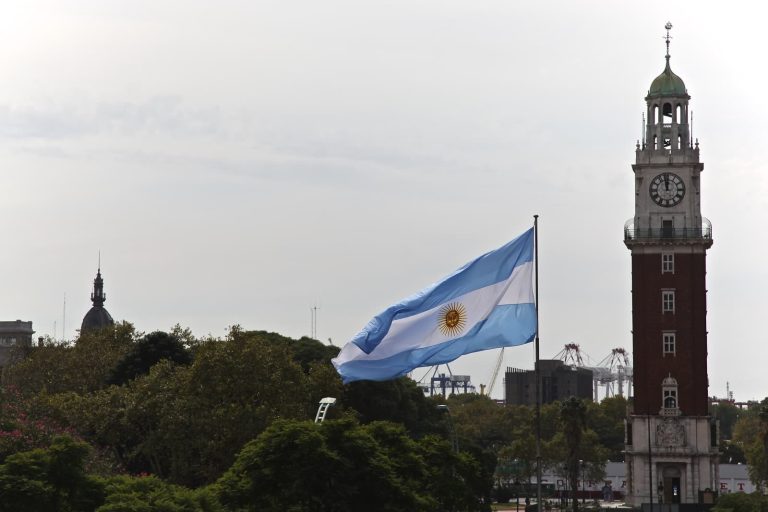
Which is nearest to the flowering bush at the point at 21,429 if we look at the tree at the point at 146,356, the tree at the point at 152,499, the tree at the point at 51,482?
the tree at the point at 51,482

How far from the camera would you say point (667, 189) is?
141625 millimetres

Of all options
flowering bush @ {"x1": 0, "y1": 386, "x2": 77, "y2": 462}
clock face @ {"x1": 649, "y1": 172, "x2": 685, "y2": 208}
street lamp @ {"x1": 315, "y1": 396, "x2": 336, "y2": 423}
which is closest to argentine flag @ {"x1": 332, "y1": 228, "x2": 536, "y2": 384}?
street lamp @ {"x1": 315, "y1": 396, "x2": 336, "y2": 423}

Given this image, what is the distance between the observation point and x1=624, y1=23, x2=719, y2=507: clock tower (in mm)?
139250

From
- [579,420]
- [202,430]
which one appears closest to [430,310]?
[202,430]

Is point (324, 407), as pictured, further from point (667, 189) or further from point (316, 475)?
point (667, 189)

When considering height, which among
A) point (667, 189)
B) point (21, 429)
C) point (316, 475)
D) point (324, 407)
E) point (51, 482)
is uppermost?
point (667, 189)

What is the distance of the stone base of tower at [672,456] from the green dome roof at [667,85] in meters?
24.5

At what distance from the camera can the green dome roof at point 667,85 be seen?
143500 millimetres

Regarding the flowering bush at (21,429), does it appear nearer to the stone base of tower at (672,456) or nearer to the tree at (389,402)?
the tree at (389,402)

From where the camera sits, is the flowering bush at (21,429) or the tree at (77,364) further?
the tree at (77,364)

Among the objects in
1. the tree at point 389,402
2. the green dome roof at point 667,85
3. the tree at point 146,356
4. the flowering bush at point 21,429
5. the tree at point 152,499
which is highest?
the green dome roof at point 667,85

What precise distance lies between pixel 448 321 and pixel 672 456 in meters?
85.0

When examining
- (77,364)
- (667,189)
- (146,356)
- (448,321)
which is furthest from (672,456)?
(448,321)

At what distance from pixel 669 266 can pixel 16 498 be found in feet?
253
